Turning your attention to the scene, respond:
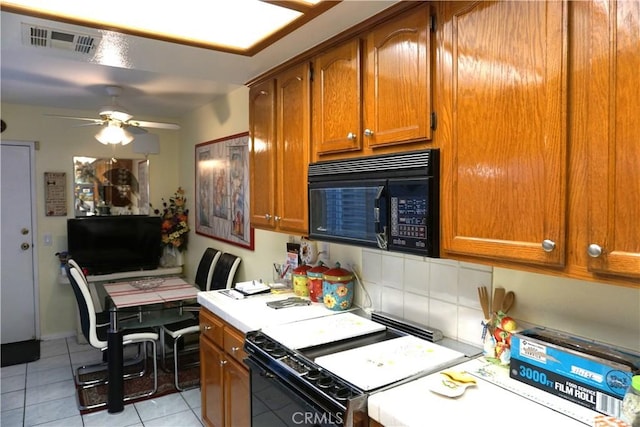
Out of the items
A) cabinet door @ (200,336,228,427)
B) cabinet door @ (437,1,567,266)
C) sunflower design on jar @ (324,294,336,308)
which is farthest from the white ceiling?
cabinet door @ (200,336,228,427)

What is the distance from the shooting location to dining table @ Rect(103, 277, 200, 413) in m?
2.99

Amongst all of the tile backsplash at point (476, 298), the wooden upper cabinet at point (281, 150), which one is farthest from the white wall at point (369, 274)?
the wooden upper cabinet at point (281, 150)

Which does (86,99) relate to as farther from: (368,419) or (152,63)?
(368,419)

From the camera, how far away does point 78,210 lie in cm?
458

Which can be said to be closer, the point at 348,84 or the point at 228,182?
the point at 348,84

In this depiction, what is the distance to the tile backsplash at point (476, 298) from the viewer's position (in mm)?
1292

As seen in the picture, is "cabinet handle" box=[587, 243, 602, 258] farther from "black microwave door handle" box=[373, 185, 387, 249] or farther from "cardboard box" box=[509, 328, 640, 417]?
"black microwave door handle" box=[373, 185, 387, 249]

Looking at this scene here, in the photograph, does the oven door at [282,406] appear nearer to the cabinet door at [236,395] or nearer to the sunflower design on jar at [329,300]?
the cabinet door at [236,395]

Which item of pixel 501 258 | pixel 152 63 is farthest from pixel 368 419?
pixel 152 63

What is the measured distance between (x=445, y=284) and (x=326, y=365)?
653mm

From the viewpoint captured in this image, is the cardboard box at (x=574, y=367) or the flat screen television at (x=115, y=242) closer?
the cardboard box at (x=574, y=367)

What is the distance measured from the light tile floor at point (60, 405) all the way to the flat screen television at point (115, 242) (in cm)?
105

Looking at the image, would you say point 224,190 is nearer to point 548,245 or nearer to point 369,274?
point 369,274

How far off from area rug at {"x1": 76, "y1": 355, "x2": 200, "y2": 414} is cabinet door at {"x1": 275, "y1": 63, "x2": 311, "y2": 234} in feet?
6.17
